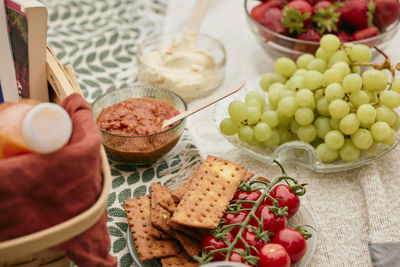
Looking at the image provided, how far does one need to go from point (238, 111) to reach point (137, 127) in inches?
10.6

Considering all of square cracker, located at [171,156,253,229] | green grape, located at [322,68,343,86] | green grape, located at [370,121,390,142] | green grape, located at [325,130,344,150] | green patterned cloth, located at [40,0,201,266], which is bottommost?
green patterned cloth, located at [40,0,201,266]

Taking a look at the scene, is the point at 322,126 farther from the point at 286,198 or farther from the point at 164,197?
the point at 164,197

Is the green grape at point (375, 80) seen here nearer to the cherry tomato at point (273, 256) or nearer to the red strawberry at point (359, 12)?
the red strawberry at point (359, 12)

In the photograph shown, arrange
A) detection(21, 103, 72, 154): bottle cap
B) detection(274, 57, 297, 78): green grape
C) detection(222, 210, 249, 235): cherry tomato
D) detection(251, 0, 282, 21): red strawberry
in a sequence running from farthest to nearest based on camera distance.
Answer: detection(251, 0, 282, 21): red strawberry < detection(274, 57, 297, 78): green grape < detection(222, 210, 249, 235): cherry tomato < detection(21, 103, 72, 154): bottle cap

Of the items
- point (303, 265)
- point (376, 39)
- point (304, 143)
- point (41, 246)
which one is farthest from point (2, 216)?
point (376, 39)

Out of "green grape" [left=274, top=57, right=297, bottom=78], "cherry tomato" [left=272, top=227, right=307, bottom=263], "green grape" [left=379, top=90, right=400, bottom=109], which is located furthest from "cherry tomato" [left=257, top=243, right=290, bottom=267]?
"green grape" [left=274, top=57, right=297, bottom=78]

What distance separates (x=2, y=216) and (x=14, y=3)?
0.44 m

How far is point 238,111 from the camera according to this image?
1.13 metres

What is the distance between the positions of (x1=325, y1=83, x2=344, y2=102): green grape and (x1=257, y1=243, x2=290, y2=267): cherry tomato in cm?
45

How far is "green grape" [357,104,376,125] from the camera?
41.5 inches

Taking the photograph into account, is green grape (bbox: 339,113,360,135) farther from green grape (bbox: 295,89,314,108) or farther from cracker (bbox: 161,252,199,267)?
cracker (bbox: 161,252,199,267)

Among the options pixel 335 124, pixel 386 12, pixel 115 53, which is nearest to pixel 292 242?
pixel 335 124

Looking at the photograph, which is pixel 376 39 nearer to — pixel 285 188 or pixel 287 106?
pixel 287 106

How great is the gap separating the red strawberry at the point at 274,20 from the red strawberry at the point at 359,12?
204 mm
